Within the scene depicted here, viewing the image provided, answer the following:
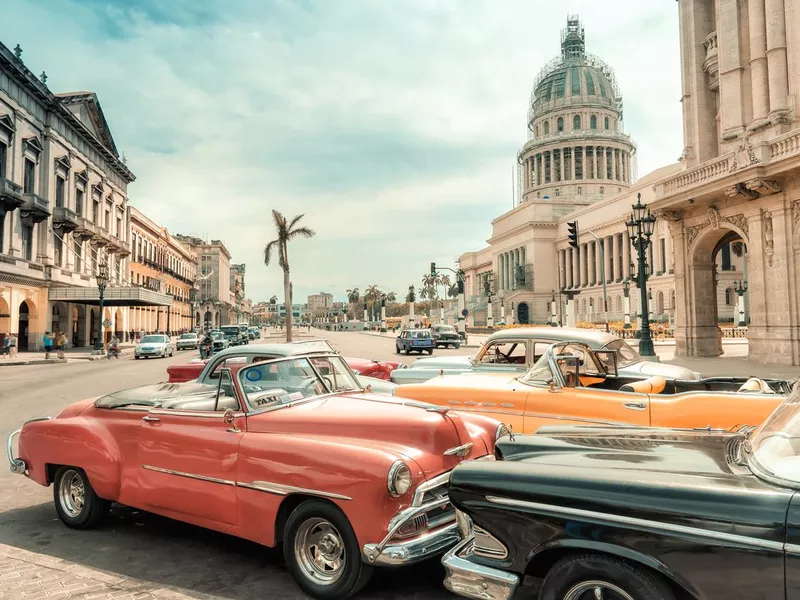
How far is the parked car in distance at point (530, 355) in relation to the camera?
8.19m

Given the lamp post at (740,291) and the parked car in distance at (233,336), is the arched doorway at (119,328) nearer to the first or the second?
the parked car in distance at (233,336)

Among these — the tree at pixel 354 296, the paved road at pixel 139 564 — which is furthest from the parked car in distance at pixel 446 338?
the tree at pixel 354 296

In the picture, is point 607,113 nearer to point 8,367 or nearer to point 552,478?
point 8,367

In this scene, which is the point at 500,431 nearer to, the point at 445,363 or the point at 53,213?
the point at 445,363

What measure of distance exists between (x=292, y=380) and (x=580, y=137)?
108 meters

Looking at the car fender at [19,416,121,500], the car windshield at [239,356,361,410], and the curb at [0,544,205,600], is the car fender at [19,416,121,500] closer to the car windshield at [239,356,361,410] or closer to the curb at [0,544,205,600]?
the curb at [0,544,205,600]

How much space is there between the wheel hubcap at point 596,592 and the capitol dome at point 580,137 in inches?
4105

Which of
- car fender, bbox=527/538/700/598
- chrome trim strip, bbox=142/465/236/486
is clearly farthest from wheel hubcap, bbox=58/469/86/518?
car fender, bbox=527/538/700/598

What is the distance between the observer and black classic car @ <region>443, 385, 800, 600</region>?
2.37 meters

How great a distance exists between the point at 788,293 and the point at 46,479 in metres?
21.2

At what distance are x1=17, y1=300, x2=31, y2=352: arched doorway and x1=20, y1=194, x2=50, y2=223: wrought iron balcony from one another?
17.5ft

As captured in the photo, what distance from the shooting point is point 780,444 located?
2760 millimetres

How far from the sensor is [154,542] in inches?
196

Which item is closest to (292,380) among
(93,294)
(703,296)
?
(703,296)
